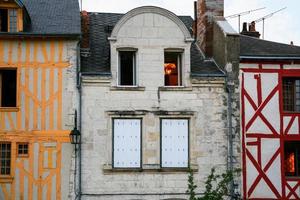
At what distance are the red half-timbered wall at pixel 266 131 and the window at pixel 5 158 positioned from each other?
7.95 meters

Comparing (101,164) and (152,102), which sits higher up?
(152,102)

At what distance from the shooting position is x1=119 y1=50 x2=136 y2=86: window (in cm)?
2225

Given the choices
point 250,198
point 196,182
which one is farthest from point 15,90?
point 250,198

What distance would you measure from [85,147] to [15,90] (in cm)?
306

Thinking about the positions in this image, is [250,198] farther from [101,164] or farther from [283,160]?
[101,164]

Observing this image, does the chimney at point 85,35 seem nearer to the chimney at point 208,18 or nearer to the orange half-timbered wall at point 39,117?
the orange half-timbered wall at point 39,117

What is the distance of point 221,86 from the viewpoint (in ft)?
73.4

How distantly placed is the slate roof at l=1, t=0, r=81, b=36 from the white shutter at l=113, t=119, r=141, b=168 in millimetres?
3444

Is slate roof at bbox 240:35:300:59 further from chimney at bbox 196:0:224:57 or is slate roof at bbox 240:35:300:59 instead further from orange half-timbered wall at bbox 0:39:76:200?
orange half-timbered wall at bbox 0:39:76:200

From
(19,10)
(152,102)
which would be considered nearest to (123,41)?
(152,102)

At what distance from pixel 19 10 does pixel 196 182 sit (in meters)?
8.35

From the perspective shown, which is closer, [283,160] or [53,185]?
[53,185]

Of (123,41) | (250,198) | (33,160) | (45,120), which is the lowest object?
(250,198)

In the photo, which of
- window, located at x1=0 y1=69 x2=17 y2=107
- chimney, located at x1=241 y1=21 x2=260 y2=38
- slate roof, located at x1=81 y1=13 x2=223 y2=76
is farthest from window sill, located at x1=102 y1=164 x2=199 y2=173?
chimney, located at x1=241 y1=21 x2=260 y2=38
